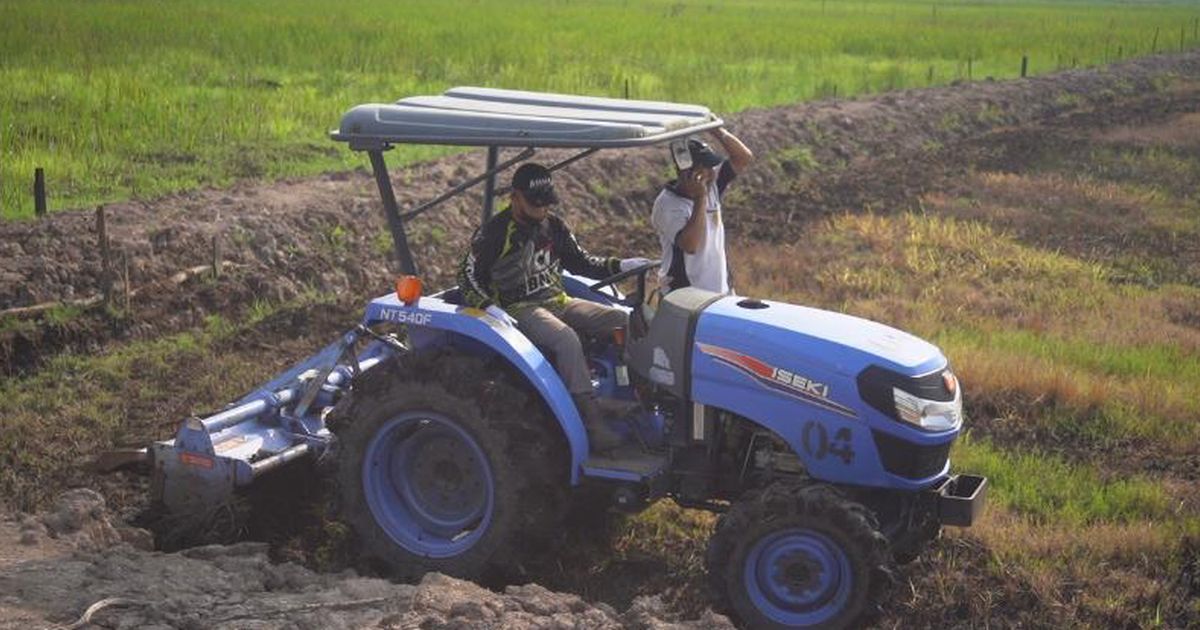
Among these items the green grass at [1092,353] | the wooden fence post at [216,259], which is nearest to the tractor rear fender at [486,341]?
the green grass at [1092,353]

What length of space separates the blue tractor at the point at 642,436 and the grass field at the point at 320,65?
7.00 metres

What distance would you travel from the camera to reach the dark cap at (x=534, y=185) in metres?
6.44

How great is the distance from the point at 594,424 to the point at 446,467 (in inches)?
26.3

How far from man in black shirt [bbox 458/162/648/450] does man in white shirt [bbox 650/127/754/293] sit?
0.61m

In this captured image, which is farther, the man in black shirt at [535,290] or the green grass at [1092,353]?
the green grass at [1092,353]

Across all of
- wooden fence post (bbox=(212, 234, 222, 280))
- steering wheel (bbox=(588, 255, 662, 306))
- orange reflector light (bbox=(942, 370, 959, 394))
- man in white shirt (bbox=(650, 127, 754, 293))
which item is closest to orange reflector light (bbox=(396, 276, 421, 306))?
steering wheel (bbox=(588, 255, 662, 306))

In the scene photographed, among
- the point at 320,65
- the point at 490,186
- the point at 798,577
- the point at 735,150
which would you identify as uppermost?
the point at 320,65

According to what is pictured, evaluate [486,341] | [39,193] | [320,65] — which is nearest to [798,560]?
[486,341]

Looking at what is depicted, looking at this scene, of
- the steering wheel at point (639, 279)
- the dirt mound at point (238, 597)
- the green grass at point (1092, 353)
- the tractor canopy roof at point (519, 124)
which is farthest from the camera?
the green grass at point (1092, 353)

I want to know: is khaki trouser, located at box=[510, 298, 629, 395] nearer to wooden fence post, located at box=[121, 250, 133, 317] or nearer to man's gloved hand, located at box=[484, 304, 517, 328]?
man's gloved hand, located at box=[484, 304, 517, 328]

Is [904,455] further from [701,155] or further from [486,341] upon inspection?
[701,155]

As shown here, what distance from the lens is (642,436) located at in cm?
652

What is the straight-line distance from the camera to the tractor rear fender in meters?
6.15

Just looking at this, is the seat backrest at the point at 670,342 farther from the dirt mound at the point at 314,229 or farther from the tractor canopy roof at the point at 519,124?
the dirt mound at the point at 314,229
